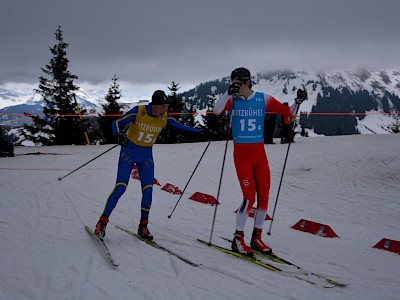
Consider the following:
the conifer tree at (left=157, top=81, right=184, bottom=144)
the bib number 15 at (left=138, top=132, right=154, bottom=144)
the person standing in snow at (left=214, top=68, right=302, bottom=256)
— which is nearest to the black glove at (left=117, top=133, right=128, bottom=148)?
the bib number 15 at (left=138, top=132, right=154, bottom=144)

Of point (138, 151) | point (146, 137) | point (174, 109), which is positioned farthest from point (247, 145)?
point (174, 109)

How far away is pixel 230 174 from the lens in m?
12.3

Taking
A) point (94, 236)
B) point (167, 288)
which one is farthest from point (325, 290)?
point (94, 236)

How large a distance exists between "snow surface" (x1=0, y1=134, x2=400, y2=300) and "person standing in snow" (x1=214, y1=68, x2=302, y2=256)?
60 centimetres

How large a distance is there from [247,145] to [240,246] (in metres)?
1.42

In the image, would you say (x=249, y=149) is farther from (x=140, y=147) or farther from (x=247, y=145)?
(x=140, y=147)

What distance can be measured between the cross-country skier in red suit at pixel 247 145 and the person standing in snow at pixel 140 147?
1050 millimetres

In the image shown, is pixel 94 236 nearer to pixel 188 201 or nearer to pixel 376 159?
pixel 188 201

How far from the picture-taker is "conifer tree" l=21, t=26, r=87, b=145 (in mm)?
29141

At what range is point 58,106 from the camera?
29688 millimetres

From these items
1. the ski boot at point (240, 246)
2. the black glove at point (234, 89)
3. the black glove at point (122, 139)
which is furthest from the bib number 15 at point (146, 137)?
the ski boot at point (240, 246)

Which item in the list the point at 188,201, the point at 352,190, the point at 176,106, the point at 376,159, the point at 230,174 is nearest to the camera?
the point at 188,201

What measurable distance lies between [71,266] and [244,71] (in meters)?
3.41

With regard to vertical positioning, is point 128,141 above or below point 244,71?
below
